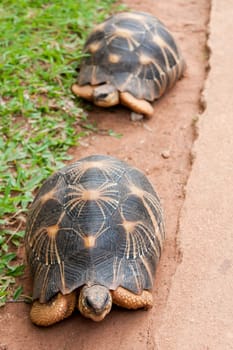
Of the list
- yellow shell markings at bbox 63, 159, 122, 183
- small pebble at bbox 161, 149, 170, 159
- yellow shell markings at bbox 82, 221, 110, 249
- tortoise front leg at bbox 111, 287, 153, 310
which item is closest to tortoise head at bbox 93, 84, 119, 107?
small pebble at bbox 161, 149, 170, 159

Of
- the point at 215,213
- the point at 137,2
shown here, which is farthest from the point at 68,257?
the point at 137,2

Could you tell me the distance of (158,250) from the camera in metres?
3.34

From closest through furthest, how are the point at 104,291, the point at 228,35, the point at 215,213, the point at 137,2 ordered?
the point at 104,291
the point at 215,213
the point at 228,35
the point at 137,2

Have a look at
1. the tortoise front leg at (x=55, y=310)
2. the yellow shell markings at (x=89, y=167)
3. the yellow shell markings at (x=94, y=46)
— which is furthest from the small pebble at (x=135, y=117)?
the tortoise front leg at (x=55, y=310)

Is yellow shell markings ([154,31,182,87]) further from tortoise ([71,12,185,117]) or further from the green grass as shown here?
the green grass

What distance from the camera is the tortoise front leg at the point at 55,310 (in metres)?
3.07

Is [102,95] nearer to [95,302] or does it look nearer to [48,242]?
[48,242]

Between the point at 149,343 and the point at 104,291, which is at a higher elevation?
the point at 104,291

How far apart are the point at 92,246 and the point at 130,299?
39 cm

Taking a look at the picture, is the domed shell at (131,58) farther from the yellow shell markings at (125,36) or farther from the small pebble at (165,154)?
the small pebble at (165,154)

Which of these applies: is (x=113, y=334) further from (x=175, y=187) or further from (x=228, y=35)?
(x=228, y=35)

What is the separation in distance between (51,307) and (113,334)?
39 centimetres

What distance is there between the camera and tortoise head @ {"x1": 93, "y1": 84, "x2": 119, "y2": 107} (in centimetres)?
478

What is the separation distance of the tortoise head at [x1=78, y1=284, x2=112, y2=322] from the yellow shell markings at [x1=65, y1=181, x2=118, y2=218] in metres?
0.44
